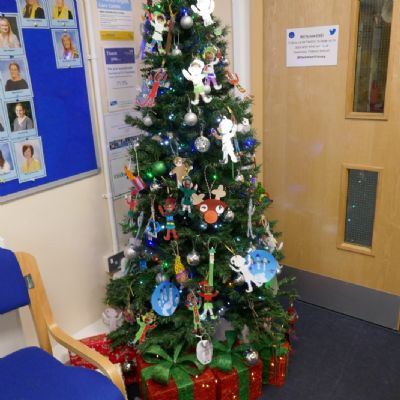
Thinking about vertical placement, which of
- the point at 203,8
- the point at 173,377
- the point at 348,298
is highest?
the point at 203,8

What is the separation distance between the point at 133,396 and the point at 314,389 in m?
0.79

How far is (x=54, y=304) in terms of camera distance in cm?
194

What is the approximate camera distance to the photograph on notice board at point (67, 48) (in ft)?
5.73

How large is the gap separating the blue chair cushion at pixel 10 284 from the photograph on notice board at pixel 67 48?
81 cm

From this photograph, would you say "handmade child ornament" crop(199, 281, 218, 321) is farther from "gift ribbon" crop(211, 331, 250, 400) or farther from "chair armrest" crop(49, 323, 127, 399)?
"chair armrest" crop(49, 323, 127, 399)

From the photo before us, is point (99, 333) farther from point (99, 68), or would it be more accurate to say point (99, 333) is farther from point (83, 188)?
point (99, 68)

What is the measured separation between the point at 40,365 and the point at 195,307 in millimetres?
596

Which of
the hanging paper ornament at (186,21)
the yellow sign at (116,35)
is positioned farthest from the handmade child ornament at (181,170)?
the yellow sign at (116,35)

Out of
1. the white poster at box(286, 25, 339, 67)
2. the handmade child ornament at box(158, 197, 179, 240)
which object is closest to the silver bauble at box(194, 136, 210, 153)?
the handmade child ornament at box(158, 197, 179, 240)

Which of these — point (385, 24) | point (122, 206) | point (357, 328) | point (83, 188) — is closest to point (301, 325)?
point (357, 328)

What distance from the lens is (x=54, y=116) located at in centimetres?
179

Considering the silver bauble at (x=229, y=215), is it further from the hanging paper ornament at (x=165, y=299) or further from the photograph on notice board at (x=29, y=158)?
the photograph on notice board at (x=29, y=158)

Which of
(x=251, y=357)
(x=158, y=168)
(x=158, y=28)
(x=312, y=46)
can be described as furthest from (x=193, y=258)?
(x=312, y=46)

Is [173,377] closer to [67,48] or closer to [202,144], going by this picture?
[202,144]
